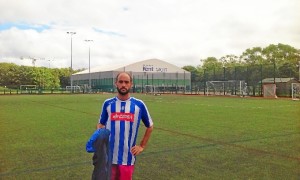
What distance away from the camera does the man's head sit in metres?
3.02

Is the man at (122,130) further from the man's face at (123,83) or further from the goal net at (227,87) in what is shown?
the goal net at (227,87)

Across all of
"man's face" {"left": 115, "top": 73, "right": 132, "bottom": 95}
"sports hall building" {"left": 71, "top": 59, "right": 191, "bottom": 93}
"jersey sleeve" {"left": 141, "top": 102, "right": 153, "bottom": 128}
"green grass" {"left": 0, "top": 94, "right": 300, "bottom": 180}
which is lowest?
"green grass" {"left": 0, "top": 94, "right": 300, "bottom": 180}

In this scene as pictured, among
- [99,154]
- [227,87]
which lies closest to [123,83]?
[99,154]

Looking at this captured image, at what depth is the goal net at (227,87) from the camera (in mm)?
36769

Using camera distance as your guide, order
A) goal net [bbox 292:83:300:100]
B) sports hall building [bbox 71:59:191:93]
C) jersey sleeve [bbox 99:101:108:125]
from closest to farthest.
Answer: jersey sleeve [bbox 99:101:108:125] → goal net [bbox 292:83:300:100] → sports hall building [bbox 71:59:191:93]

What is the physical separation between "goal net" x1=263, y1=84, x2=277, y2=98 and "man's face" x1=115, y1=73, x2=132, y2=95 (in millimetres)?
31561

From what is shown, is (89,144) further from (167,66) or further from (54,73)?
(54,73)

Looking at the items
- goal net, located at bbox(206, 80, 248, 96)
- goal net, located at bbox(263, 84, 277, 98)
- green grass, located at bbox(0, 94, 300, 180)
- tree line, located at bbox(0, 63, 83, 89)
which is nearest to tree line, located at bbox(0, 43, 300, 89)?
tree line, located at bbox(0, 63, 83, 89)

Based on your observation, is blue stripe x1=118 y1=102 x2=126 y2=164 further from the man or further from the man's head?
the man's head

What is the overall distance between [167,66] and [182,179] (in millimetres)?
65180

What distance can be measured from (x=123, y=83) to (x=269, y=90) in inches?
1269

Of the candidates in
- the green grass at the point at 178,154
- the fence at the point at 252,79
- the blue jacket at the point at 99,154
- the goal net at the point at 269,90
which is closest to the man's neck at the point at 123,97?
the blue jacket at the point at 99,154

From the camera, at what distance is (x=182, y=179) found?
4.58 m

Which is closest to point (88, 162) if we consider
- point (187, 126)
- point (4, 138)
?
point (4, 138)
